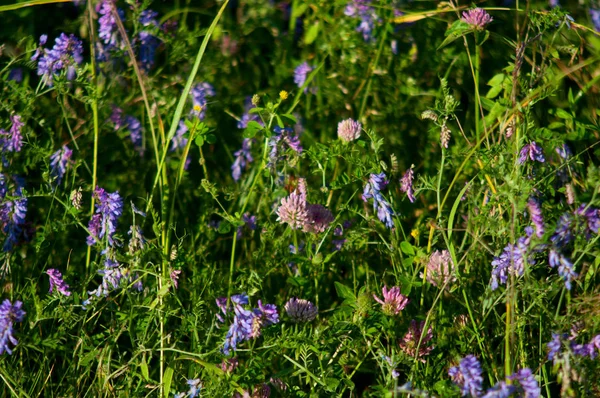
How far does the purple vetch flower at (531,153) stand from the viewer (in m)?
1.93

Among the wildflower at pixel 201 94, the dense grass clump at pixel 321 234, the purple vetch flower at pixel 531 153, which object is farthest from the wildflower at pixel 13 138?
the purple vetch flower at pixel 531 153

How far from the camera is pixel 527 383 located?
58.2 inches

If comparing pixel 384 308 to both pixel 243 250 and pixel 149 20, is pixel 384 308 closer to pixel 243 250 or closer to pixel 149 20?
pixel 243 250

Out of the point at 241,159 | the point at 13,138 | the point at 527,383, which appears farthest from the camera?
the point at 241,159

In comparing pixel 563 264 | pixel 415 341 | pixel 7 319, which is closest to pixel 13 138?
pixel 7 319

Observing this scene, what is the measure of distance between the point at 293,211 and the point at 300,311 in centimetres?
24

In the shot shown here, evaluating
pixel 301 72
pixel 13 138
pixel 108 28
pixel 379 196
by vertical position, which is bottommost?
pixel 301 72

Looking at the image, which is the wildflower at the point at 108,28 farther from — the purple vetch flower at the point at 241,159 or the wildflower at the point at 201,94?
the purple vetch flower at the point at 241,159

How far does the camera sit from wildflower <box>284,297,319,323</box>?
74.3 inches

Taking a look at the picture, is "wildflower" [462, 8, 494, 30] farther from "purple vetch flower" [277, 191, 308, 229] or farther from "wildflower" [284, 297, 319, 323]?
"wildflower" [284, 297, 319, 323]

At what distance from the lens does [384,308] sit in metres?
1.85

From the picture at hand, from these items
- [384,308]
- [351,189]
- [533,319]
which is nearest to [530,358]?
[533,319]

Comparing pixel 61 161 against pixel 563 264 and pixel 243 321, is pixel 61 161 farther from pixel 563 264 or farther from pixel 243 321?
pixel 563 264

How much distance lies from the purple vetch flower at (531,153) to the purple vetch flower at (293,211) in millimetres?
538
